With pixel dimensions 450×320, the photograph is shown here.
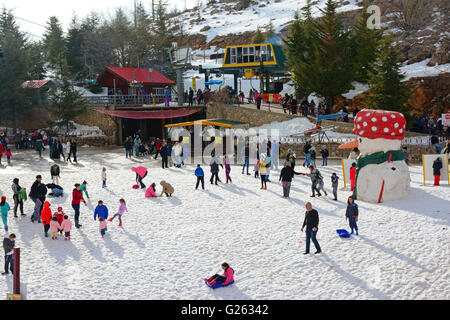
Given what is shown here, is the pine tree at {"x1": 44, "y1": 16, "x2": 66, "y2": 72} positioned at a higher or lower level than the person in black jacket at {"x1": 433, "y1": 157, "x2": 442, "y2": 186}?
higher

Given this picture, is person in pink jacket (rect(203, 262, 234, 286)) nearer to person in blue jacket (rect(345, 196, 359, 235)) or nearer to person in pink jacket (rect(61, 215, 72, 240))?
person in blue jacket (rect(345, 196, 359, 235))

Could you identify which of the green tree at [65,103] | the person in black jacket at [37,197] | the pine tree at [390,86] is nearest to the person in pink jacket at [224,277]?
the person in black jacket at [37,197]

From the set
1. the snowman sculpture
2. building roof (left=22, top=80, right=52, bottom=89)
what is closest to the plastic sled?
the snowman sculpture

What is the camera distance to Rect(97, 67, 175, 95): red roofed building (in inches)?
1626

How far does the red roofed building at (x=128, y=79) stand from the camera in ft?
136

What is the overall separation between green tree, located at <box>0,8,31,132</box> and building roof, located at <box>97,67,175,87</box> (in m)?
6.89

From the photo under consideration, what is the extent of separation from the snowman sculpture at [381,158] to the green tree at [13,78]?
3002cm

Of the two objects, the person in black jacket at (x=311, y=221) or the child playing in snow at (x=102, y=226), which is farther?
the child playing in snow at (x=102, y=226)

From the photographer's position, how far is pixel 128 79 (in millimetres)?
41062

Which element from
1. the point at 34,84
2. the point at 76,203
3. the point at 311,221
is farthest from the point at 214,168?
the point at 34,84

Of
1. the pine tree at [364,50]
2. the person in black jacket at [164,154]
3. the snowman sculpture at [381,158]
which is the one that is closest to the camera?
the snowman sculpture at [381,158]

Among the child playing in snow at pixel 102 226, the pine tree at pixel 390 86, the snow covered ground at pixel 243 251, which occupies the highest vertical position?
the pine tree at pixel 390 86

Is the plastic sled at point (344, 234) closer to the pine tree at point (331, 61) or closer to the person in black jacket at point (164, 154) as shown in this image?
the person in black jacket at point (164, 154)

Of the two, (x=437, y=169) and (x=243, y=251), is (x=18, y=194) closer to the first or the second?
(x=243, y=251)
